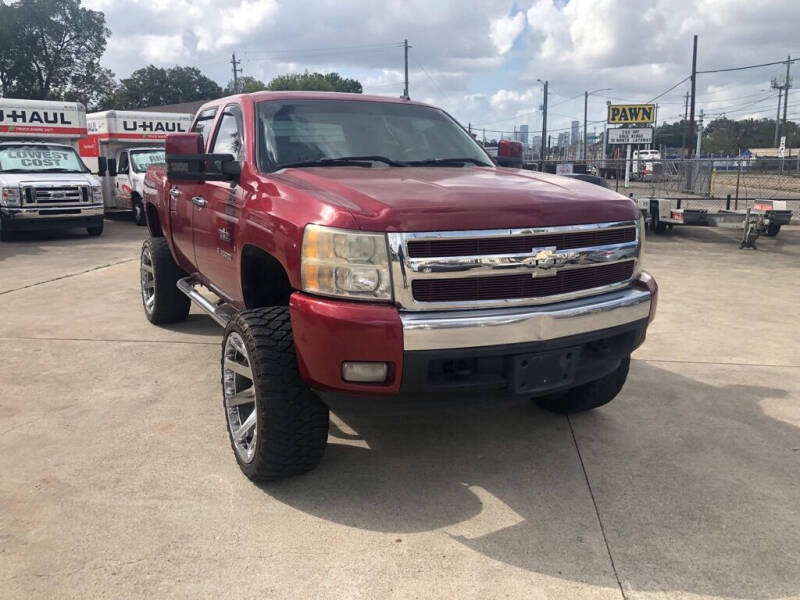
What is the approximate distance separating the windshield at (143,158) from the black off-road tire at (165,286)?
438 inches

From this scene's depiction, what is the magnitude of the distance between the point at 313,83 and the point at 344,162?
57476mm

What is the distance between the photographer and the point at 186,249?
5082mm

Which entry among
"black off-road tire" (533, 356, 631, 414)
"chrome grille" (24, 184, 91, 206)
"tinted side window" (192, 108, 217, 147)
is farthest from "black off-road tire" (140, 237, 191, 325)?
"chrome grille" (24, 184, 91, 206)

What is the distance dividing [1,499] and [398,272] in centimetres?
219

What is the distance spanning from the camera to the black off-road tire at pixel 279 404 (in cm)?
307

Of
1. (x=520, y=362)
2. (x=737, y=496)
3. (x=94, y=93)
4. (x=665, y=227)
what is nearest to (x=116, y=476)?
(x=520, y=362)

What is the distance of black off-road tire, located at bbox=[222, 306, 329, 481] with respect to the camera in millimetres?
3072

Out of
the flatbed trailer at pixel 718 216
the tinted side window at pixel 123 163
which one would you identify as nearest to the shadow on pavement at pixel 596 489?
the flatbed trailer at pixel 718 216

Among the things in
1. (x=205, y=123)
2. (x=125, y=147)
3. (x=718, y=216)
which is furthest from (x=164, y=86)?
(x=205, y=123)

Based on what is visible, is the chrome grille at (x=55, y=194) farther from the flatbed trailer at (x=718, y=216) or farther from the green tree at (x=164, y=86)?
the green tree at (x=164, y=86)

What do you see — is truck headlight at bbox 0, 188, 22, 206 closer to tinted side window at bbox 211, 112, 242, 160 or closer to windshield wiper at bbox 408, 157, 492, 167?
tinted side window at bbox 211, 112, 242, 160

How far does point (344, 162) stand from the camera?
390 cm

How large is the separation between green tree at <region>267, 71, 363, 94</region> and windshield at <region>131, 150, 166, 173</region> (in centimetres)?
3939

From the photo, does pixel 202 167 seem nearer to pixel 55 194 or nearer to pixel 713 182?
pixel 55 194
